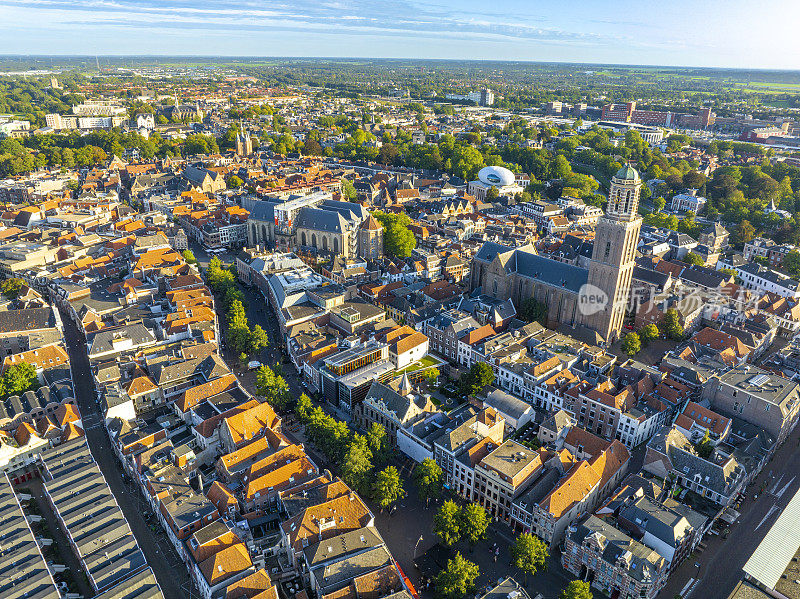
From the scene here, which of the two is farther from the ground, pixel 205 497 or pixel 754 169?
pixel 754 169

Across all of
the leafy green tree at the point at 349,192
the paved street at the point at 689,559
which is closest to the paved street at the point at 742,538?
the paved street at the point at 689,559

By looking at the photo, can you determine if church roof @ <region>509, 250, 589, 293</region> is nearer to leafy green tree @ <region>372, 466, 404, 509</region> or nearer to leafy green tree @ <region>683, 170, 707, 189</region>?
leafy green tree @ <region>372, 466, 404, 509</region>

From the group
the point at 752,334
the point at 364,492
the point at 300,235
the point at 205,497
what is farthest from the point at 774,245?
the point at 205,497

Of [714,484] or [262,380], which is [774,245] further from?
[262,380]

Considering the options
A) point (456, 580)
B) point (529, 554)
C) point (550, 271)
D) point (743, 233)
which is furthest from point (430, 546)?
point (743, 233)

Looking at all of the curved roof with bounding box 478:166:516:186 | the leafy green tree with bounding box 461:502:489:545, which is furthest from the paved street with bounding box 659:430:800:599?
the curved roof with bounding box 478:166:516:186
